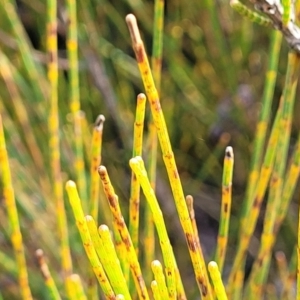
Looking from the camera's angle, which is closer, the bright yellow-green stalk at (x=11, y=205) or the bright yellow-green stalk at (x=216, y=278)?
the bright yellow-green stalk at (x=216, y=278)

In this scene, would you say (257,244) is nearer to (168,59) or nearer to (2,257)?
(168,59)

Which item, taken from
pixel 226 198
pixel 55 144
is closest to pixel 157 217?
pixel 226 198

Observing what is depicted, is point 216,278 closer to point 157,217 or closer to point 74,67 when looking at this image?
point 157,217

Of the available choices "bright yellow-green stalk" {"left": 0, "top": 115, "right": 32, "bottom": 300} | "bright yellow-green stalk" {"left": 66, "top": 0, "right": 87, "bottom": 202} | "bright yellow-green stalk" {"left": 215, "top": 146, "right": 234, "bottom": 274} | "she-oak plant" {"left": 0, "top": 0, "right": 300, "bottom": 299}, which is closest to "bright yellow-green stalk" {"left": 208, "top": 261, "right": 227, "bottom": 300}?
"she-oak plant" {"left": 0, "top": 0, "right": 300, "bottom": 299}

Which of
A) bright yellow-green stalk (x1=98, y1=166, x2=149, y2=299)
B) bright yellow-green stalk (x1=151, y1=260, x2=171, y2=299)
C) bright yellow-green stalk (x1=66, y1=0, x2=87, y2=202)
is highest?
bright yellow-green stalk (x1=66, y1=0, x2=87, y2=202)

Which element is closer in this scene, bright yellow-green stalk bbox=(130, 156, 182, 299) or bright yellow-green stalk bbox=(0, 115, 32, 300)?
bright yellow-green stalk bbox=(130, 156, 182, 299)

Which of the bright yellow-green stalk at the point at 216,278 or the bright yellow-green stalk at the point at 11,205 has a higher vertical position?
the bright yellow-green stalk at the point at 11,205

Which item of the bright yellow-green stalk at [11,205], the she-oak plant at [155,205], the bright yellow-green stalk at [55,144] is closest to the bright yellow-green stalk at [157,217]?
the she-oak plant at [155,205]

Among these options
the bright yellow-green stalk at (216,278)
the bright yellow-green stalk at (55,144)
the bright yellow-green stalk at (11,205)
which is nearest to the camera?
the bright yellow-green stalk at (216,278)

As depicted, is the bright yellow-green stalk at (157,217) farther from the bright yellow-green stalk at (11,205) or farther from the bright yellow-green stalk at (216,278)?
the bright yellow-green stalk at (11,205)

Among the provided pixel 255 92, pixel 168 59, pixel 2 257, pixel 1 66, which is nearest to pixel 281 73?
pixel 255 92

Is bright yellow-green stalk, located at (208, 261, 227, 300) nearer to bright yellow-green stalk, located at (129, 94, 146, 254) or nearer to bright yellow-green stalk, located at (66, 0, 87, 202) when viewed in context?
bright yellow-green stalk, located at (129, 94, 146, 254)
